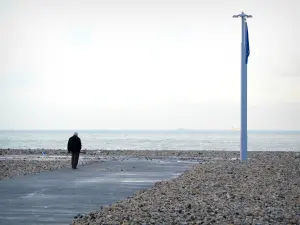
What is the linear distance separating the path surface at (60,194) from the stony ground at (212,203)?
0.68 m

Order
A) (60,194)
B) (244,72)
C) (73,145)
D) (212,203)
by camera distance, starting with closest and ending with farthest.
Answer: (212,203) < (60,194) < (73,145) < (244,72)

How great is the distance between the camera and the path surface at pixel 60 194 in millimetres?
12780

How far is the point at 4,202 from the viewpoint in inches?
595

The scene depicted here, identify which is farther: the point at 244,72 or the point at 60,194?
the point at 244,72

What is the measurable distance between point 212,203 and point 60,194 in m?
4.94

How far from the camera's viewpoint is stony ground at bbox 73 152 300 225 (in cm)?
1174


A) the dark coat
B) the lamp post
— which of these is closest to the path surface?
the dark coat

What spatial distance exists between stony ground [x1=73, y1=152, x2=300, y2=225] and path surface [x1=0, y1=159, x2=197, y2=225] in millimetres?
685

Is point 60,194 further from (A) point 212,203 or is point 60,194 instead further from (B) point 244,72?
(B) point 244,72

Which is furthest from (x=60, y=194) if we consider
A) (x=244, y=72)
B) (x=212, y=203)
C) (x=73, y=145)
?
(x=244, y=72)

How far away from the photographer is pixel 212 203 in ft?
46.7

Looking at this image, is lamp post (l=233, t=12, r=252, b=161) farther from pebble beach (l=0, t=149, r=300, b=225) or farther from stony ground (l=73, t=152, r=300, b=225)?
stony ground (l=73, t=152, r=300, b=225)

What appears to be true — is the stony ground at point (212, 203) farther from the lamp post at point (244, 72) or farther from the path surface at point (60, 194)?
the lamp post at point (244, 72)

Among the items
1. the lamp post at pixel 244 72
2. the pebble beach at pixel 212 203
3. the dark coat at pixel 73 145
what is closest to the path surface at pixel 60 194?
the pebble beach at pixel 212 203
